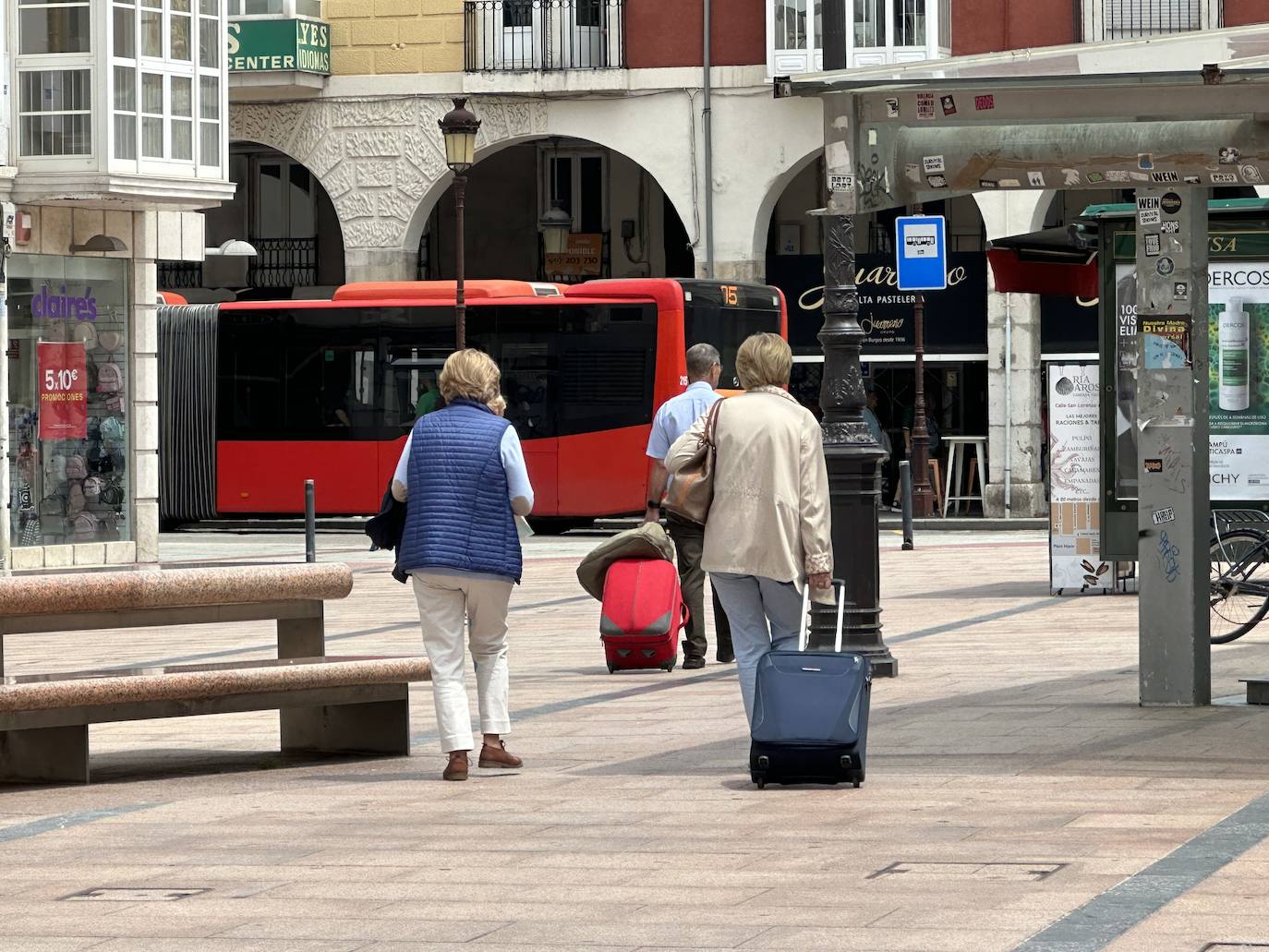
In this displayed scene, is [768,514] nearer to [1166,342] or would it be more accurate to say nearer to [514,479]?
[514,479]

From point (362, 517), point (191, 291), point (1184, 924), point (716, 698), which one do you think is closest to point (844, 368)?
point (716, 698)

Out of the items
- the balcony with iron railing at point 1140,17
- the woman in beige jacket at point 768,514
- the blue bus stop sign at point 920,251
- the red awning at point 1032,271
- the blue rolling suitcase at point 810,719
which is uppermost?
the balcony with iron railing at point 1140,17

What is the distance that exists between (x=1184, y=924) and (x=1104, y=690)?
5.94 metres

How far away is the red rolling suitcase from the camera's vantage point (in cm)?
1376

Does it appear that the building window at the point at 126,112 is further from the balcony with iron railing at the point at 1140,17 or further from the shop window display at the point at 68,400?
the balcony with iron railing at the point at 1140,17

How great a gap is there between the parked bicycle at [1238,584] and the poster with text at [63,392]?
13461mm

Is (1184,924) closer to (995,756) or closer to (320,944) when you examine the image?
(320,944)

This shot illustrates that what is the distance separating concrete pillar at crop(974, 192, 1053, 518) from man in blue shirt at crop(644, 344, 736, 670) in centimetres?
2021

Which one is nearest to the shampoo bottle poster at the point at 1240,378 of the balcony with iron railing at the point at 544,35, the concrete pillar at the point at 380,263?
the balcony with iron railing at the point at 544,35

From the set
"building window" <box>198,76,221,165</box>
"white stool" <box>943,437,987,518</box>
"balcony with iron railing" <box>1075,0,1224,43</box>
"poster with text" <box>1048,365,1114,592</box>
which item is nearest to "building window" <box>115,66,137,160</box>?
"building window" <box>198,76,221,165</box>

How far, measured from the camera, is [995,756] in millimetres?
9844

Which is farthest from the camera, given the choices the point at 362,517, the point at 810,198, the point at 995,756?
the point at 810,198

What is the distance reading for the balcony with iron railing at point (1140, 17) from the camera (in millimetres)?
33281

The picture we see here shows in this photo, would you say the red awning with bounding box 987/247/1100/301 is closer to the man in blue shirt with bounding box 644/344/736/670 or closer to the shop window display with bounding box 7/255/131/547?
the man in blue shirt with bounding box 644/344/736/670
